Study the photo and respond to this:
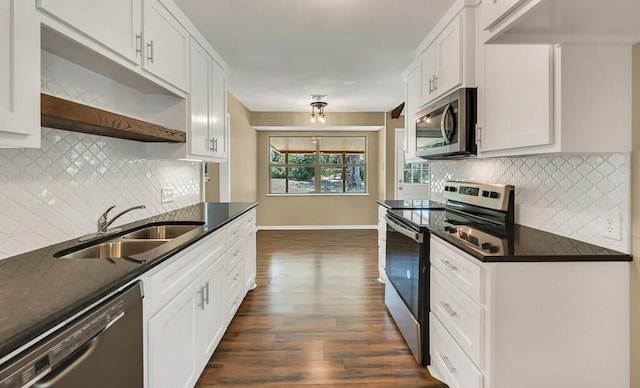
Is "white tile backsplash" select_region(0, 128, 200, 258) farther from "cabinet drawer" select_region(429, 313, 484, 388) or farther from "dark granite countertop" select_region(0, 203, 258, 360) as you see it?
"cabinet drawer" select_region(429, 313, 484, 388)

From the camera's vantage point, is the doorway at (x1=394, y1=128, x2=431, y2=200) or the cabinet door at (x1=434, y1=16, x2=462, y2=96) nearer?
the cabinet door at (x1=434, y1=16, x2=462, y2=96)

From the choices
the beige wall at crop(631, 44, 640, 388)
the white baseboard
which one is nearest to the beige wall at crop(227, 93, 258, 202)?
the white baseboard

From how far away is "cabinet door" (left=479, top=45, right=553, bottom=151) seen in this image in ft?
4.89

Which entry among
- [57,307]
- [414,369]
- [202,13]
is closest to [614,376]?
[414,369]

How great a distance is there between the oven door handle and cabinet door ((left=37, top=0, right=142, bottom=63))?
1.86m

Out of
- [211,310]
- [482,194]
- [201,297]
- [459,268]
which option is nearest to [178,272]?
[201,297]

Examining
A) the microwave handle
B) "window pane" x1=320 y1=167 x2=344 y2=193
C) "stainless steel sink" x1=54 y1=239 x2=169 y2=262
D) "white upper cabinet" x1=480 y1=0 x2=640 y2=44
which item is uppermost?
"white upper cabinet" x1=480 y1=0 x2=640 y2=44

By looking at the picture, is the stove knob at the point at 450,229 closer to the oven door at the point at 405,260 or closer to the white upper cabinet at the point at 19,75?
the oven door at the point at 405,260

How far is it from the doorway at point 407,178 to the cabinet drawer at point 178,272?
194 inches

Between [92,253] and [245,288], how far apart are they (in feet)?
5.38

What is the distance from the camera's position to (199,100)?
274 centimetres

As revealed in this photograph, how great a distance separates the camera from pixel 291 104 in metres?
5.79

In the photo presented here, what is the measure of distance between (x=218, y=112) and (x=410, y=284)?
2304 mm

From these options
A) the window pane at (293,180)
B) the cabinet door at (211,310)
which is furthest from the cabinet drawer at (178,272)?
the window pane at (293,180)
